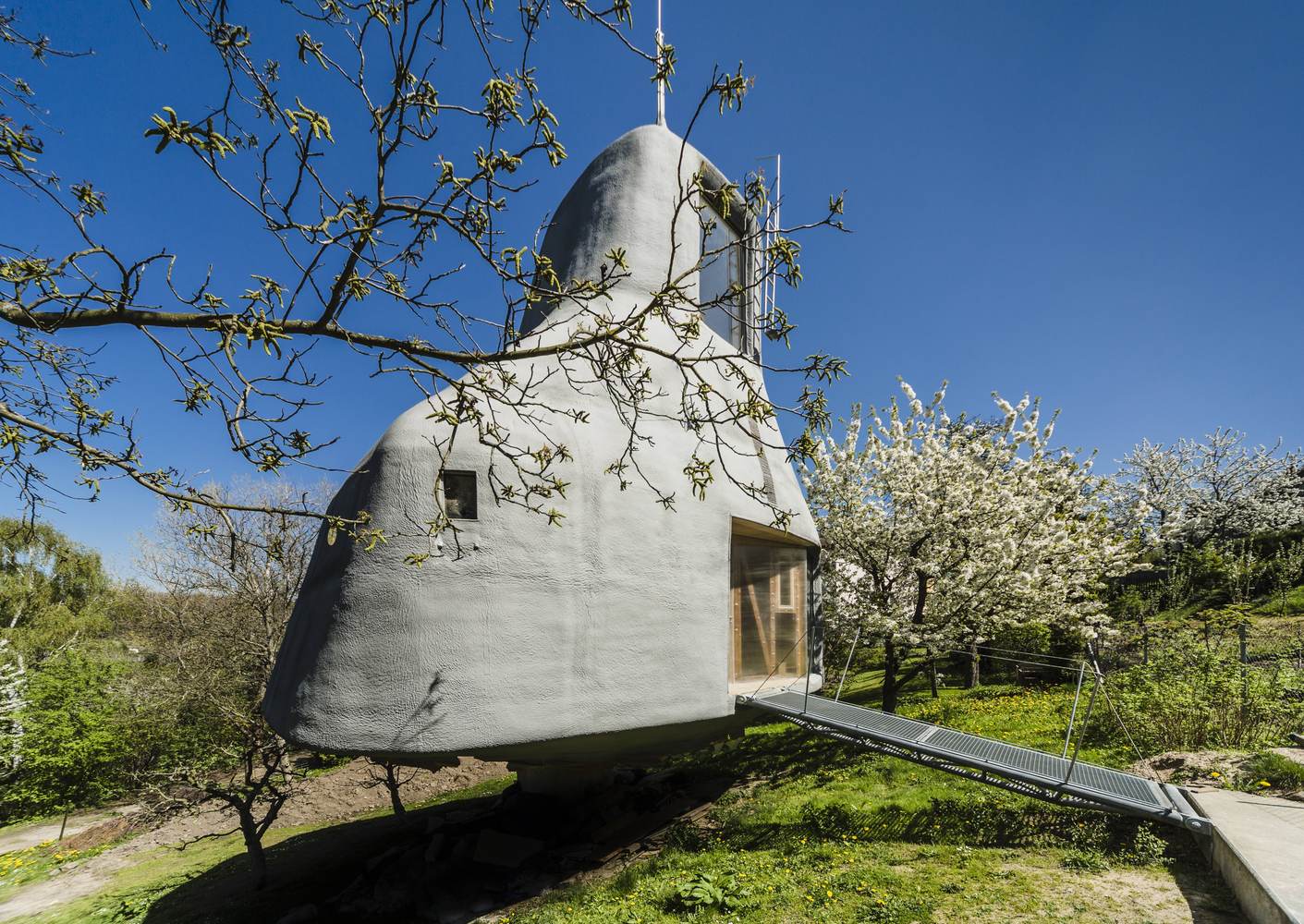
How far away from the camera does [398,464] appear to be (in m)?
6.27

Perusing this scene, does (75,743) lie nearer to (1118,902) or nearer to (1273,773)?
(1118,902)

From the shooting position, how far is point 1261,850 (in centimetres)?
452

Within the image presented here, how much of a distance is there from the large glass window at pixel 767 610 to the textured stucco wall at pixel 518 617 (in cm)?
73

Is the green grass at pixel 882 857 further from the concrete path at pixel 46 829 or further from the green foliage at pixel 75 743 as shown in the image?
the concrete path at pixel 46 829

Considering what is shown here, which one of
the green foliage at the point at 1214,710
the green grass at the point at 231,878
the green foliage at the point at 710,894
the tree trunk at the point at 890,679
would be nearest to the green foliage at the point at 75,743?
the green grass at the point at 231,878

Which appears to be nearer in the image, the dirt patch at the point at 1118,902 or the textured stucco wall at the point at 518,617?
the dirt patch at the point at 1118,902

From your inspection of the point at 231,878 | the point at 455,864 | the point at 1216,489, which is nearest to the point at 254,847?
the point at 231,878

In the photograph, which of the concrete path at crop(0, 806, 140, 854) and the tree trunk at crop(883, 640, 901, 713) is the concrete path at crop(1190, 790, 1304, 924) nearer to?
the tree trunk at crop(883, 640, 901, 713)

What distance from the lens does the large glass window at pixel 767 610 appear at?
27.0ft

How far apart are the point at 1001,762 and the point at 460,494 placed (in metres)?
6.34

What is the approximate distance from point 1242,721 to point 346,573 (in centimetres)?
1156

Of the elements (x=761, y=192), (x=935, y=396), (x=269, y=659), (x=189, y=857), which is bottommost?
(x=189, y=857)

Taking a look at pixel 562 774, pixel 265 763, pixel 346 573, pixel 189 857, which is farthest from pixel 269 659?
pixel 346 573

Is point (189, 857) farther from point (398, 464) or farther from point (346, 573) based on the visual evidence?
point (398, 464)
